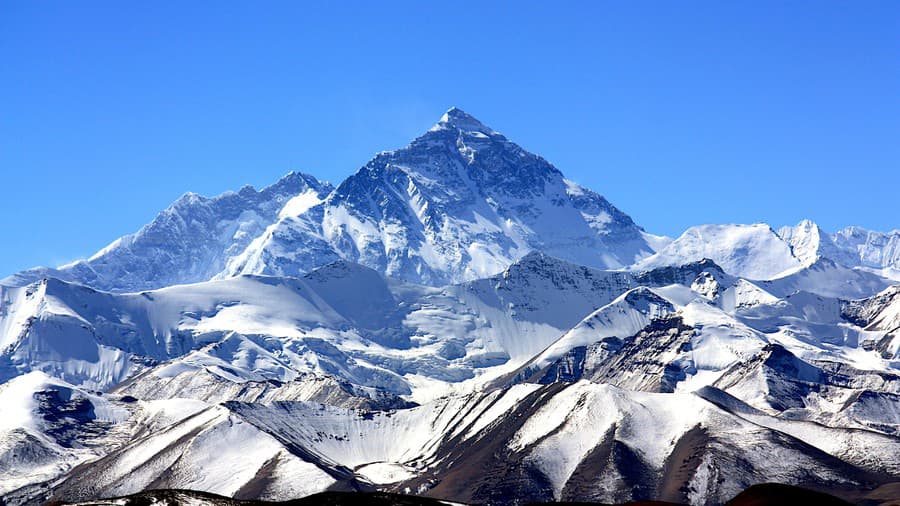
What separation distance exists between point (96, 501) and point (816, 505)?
84.2m

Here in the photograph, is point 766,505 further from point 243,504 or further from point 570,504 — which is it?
point 243,504

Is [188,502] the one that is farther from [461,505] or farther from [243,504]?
[461,505]

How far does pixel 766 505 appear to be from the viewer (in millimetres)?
160875

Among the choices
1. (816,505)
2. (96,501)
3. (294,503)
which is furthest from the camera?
(294,503)

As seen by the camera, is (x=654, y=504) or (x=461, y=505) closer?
(x=654, y=504)

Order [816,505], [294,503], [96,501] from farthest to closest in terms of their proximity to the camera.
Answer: [294,503] < [96,501] < [816,505]

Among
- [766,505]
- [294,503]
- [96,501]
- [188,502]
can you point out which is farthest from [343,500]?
[766,505]

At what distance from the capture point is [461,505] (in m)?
197

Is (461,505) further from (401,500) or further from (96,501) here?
(96,501)

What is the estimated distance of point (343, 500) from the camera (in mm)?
190250

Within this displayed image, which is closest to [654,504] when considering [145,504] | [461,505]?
[461,505]

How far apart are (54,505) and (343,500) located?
36491 millimetres

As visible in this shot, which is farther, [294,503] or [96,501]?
[294,503]

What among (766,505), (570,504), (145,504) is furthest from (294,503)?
(766,505)
